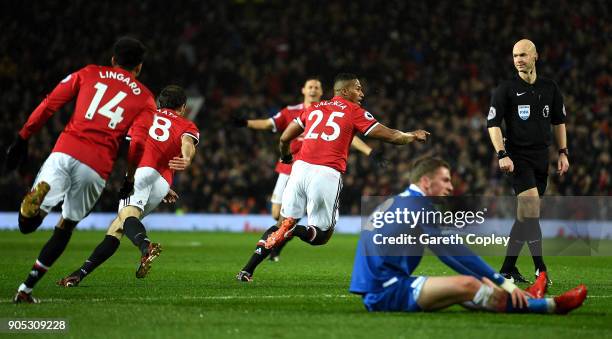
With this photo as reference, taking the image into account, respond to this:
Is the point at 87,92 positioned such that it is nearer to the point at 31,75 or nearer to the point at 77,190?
the point at 77,190

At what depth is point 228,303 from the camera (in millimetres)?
8594

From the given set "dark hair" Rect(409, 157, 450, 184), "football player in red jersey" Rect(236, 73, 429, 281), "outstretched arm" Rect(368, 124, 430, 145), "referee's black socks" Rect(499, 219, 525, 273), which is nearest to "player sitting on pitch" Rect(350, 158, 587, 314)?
"dark hair" Rect(409, 157, 450, 184)

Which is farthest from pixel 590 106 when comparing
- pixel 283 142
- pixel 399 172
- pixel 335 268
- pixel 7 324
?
pixel 7 324

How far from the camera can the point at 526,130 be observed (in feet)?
37.6

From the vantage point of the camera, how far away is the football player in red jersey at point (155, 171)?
32.9 ft

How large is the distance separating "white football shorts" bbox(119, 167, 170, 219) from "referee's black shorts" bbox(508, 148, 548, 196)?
400 cm

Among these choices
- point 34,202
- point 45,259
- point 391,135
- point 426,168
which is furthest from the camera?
point 391,135

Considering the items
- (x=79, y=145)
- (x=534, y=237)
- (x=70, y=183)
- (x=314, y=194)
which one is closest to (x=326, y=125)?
(x=314, y=194)

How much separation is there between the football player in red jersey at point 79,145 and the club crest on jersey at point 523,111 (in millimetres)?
4833

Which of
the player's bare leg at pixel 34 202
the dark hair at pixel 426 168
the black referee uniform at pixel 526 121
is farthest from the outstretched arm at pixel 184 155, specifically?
the dark hair at pixel 426 168

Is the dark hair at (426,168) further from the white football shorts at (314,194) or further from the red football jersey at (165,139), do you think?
the red football jersey at (165,139)

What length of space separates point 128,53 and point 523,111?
5.03 metres

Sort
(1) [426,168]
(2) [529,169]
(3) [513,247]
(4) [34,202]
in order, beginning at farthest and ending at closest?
(2) [529,169]
(3) [513,247]
(4) [34,202]
(1) [426,168]

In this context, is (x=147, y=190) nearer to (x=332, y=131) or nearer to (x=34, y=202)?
(x=332, y=131)
